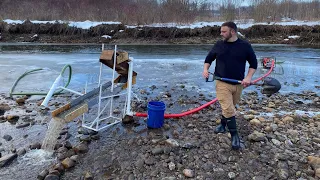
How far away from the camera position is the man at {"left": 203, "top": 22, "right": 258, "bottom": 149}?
4809 millimetres

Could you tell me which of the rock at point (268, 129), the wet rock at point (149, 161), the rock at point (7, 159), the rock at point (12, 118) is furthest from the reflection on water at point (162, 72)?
the wet rock at point (149, 161)

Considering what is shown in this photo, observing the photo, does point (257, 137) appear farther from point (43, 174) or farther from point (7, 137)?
point (7, 137)

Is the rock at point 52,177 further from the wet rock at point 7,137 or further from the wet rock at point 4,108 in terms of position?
the wet rock at point 4,108

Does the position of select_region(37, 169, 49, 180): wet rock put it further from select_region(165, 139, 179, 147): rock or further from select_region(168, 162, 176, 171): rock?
select_region(165, 139, 179, 147): rock

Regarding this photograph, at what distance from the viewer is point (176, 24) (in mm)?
30219

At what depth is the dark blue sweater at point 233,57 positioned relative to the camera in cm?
482

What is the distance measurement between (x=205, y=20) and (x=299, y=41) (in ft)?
34.5

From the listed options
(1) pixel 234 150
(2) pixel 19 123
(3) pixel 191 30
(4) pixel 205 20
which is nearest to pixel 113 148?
(1) pixel 234 150

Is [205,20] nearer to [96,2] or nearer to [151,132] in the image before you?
[96,2]

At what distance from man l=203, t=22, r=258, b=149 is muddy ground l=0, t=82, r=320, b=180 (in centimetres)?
53

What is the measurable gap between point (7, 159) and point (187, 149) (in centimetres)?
308

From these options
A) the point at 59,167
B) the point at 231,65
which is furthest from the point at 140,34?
the point at 59,167

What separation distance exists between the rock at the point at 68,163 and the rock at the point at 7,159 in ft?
3.21

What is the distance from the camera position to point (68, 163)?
4.55 metres
